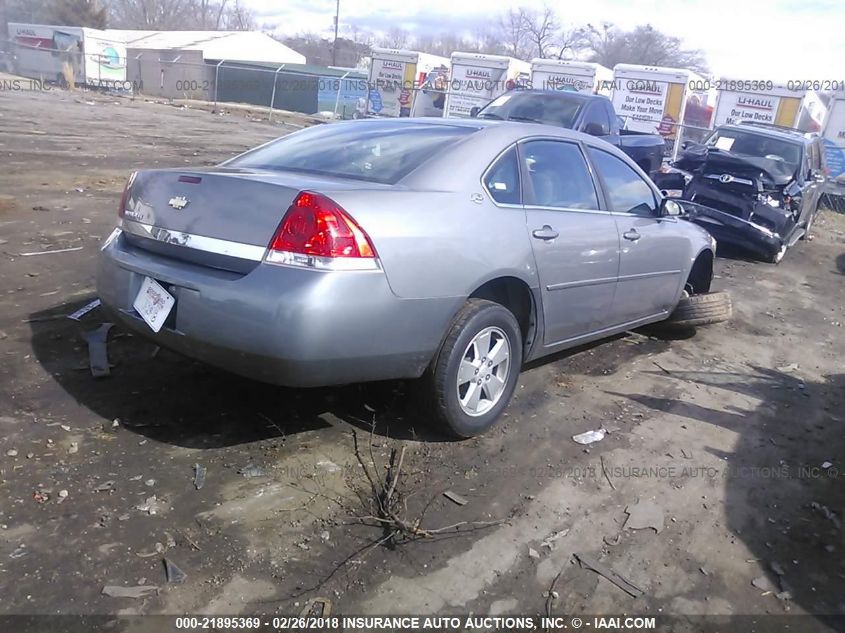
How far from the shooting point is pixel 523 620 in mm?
2557

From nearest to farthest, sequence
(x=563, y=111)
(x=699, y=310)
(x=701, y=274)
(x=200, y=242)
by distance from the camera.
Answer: (x=200, y=242)
(x=699, y=310)
(x=701, y=274)
(x=563, y=111)

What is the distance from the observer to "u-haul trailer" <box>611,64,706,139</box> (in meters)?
20.6

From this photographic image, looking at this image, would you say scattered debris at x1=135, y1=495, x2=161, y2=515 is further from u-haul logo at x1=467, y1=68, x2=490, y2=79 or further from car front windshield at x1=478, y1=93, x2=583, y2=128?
u-haul logo at x1=467, y1=68, x2=490, y2=79

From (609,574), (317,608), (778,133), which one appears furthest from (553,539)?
(778,133)

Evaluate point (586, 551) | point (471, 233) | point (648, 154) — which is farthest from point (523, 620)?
point (648, 154)

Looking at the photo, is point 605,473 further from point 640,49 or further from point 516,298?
point 640,49

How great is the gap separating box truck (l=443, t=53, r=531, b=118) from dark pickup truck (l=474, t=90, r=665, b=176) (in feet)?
37.6

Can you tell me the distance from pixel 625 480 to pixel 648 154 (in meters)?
9.73

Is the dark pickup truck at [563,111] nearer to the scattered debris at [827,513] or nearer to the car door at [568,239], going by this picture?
the car door at [568,239]

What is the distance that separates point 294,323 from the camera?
9.66 feet

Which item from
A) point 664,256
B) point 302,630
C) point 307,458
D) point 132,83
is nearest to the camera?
point 302,630

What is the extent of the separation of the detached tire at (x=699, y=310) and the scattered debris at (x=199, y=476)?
4057 millimetres

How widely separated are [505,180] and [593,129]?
283 inches

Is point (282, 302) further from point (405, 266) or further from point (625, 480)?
point (625, 480)
